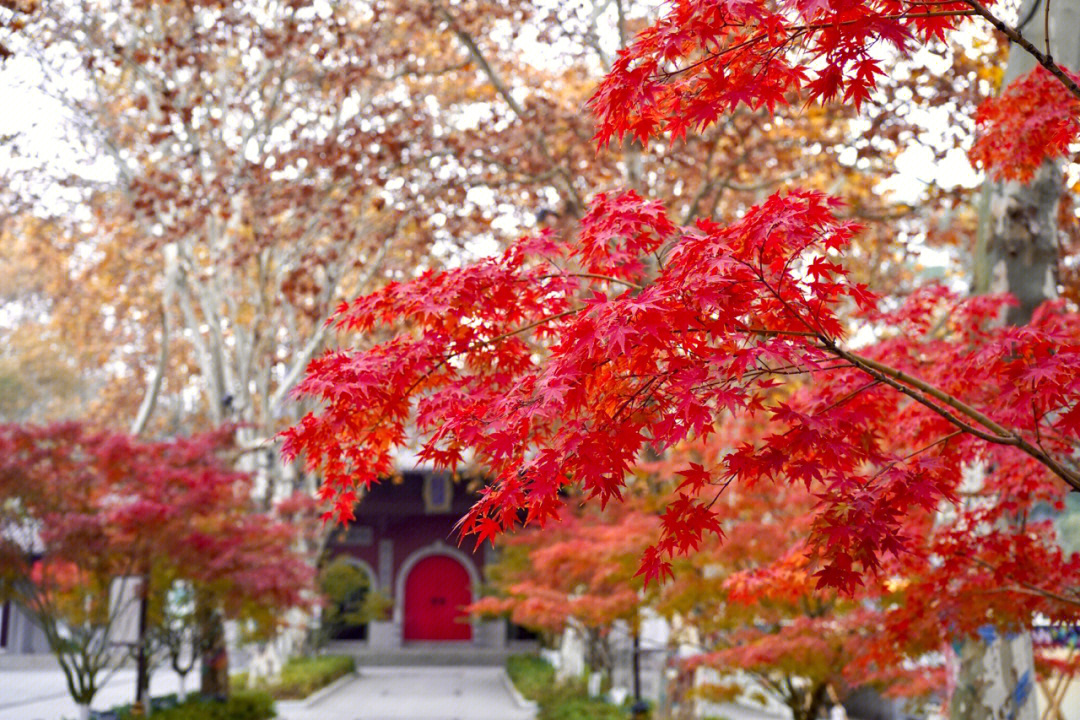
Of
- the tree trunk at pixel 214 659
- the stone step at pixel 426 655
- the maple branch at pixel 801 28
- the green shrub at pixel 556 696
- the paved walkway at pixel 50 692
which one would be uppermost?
the maple branch at pixel 801 28

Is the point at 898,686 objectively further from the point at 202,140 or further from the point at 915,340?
the point at 202,140

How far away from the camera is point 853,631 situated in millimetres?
6750

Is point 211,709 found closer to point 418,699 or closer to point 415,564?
point 418,699

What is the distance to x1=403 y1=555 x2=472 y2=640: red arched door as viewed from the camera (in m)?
25.9

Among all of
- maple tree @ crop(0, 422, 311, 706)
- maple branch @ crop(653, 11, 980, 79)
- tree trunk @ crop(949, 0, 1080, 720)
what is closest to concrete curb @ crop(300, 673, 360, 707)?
maple tree @ crop(0, 422, 311, 706)

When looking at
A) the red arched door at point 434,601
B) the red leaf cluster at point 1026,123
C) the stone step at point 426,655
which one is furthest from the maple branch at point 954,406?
the red arched door at point 434,601

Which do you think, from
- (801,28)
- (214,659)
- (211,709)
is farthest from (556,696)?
(801,28)

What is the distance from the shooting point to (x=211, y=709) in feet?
36.6

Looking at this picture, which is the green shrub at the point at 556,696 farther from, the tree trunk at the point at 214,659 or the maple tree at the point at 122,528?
the tree trunk at the point at 214,659

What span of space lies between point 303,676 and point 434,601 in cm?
926

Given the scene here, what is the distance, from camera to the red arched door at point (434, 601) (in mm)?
25875

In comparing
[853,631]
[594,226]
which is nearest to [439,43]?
[853,631]

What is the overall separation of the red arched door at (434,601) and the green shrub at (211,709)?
42.4 ft

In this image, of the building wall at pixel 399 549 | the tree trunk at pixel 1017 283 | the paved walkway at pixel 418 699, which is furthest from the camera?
the building wall at pixel 399 549
